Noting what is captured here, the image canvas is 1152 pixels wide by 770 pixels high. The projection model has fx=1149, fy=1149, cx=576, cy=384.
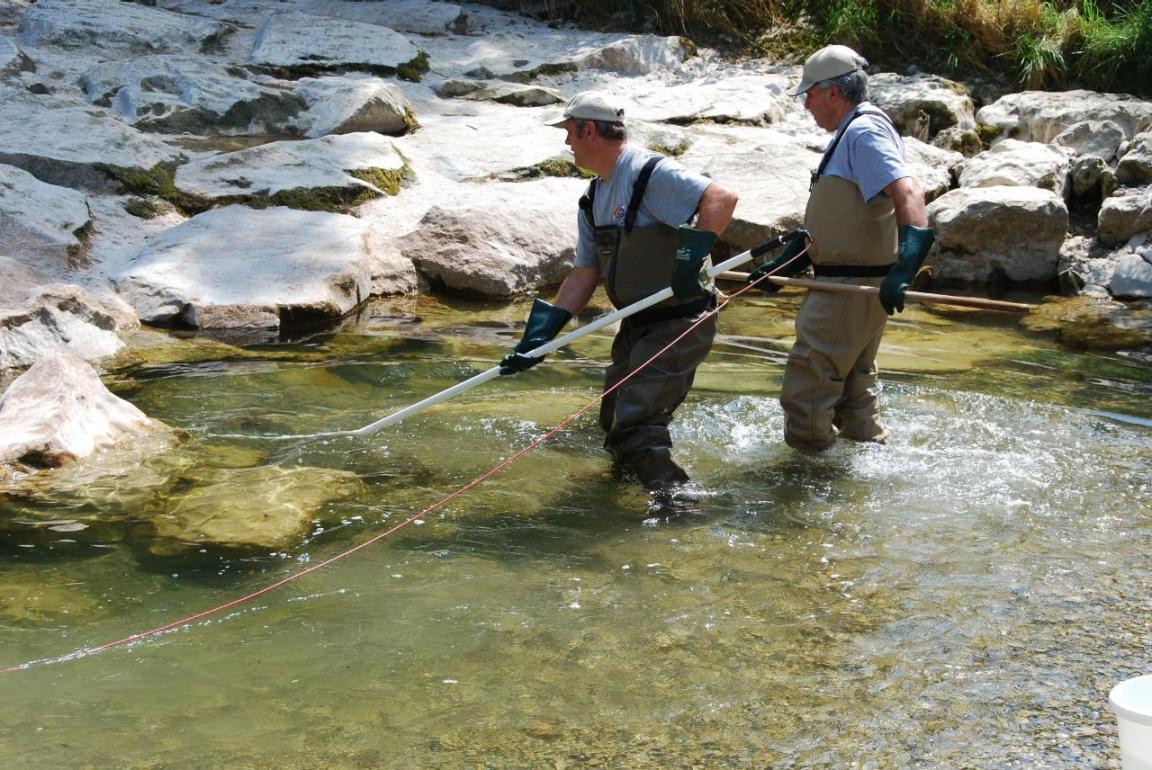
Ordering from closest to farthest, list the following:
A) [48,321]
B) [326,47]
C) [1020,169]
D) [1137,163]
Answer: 1. [48,321]
2. [1137,163]
3. [1020,169]
4. [326,47]

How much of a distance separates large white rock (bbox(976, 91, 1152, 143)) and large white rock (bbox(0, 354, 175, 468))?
28.7ft

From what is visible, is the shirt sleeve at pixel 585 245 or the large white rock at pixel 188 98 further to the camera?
the large white rock at pixel 188 98

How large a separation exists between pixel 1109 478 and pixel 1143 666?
186cm

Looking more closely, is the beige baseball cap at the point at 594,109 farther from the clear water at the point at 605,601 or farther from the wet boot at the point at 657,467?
the clear water at the point at 605,601

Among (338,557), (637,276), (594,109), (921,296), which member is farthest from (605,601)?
(594,109)

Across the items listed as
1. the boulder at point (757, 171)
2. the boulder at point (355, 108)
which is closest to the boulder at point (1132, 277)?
the boulder at point (757, 171)

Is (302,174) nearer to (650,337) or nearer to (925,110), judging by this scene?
(650,337)

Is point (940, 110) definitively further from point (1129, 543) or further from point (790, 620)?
point (790, 620)

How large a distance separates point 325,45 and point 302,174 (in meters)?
3.58

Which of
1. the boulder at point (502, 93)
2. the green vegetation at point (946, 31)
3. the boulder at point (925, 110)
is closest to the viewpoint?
the boulder at point (925, 110)

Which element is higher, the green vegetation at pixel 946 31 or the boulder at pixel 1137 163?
the green vegetation at pixel 946 31

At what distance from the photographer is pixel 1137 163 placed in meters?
9.56

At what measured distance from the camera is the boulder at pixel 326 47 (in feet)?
37.6

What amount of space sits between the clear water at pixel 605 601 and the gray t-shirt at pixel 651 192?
3.65 ft
